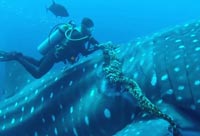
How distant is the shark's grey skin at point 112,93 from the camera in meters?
4.55

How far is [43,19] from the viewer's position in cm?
4294

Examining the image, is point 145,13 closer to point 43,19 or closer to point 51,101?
point 43,19

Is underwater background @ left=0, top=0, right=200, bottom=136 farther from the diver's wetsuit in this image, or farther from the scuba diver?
the scuba diver

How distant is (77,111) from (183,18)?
50.0 m

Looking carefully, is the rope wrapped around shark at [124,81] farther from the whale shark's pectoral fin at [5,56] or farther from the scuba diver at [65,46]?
the whale shark's pectoral fin at [5,56]

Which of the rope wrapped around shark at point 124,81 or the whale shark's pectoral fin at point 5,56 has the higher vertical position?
the whale shark's pectoral fin at point 5,56

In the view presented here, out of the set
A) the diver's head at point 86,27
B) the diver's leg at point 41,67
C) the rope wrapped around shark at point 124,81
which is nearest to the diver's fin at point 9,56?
the diver's leg at point 41,67

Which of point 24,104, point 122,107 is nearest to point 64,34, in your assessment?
point 24,104

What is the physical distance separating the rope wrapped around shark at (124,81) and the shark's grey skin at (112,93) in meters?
0.10

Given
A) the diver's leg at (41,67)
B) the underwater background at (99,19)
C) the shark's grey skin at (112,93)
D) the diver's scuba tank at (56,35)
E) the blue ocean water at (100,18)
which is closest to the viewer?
the shark's grey skin at (112,93)

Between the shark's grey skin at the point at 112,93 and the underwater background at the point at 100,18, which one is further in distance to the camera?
the underwater background at the point at 100,18

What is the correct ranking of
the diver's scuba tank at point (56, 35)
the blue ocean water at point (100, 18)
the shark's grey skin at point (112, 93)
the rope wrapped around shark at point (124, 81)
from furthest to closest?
the blue ocean water at point (100, 18), the diver's scuba tank at point (56, 35), the shark's grey skin at point (112, 93), the rope wrapped around shark at point (124, 81)

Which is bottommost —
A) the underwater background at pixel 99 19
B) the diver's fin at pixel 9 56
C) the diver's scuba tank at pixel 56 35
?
the diver's scuba tank at pixel 56 35

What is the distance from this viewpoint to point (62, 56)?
733 cm
